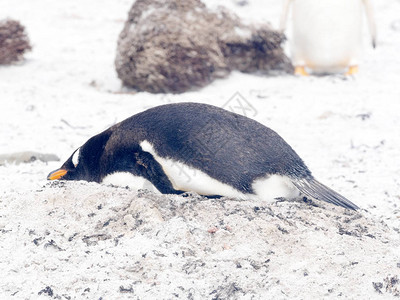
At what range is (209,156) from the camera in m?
2.31

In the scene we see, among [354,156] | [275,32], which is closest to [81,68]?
Answer: [275,32]

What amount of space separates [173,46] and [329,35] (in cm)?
184

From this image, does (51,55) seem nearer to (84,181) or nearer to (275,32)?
(275,32)

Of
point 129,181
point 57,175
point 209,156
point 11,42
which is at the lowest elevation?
point 11,42

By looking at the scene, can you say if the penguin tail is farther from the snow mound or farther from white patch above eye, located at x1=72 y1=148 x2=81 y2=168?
white patch above eye, located at x1=72 y1=148 x2=81 y2=168

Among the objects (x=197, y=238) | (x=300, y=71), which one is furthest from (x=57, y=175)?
(x=300, y=71)

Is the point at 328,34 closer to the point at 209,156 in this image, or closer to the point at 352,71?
the point at 352,71

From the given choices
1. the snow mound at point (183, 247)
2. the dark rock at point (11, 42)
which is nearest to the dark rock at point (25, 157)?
the snow mound at point (183, 247)

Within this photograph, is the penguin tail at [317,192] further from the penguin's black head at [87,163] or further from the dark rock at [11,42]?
the dark rock at [11,42]

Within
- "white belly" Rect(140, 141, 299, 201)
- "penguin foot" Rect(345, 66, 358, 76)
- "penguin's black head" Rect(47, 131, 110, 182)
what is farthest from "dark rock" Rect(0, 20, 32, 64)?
"white belly" Rect(140, 141, 299, 201)

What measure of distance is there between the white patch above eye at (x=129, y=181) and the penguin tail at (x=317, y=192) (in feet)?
1.94

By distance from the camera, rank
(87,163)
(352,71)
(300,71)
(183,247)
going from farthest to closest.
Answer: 1. (300,71)
2. (352,71)
3. (87,163)
4. (183,247)

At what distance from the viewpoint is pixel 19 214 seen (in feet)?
7.51

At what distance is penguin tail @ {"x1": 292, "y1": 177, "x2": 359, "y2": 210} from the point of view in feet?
7.78
